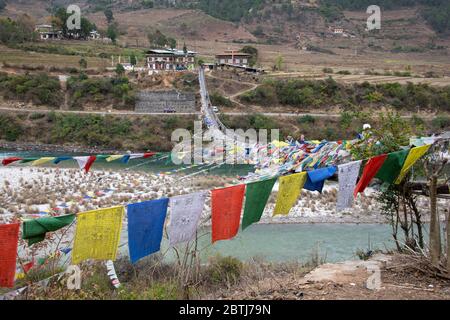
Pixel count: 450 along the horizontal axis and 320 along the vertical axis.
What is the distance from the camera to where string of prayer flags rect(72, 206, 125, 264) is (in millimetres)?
6309

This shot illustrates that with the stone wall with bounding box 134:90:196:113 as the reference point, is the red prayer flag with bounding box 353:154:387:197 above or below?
above

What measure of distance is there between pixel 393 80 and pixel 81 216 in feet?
147

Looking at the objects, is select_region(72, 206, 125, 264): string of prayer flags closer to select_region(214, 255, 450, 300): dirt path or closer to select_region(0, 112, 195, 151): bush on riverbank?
select_region(214, 255, 450, 300): dirt path

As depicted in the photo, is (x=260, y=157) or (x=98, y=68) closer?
(x=260, y=157)

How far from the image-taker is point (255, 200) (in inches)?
291

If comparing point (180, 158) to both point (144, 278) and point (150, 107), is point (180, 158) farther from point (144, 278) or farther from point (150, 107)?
point (144, 278)

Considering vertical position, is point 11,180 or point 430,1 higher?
point 430,1

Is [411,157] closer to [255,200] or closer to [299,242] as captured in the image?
[255,200]

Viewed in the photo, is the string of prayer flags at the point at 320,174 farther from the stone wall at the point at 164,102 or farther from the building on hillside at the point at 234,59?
the building on hillside at the point at 234,59

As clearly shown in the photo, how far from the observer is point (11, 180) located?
21.7m

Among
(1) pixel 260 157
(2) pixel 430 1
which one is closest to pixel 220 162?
(1) pixel 260 157

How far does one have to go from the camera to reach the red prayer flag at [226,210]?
7.04 meters

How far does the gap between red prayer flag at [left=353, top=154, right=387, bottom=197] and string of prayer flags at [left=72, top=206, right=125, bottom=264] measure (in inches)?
144

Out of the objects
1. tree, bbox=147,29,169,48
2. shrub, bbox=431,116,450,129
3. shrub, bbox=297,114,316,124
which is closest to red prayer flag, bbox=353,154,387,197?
shrub, bbox=297,114,316,124
